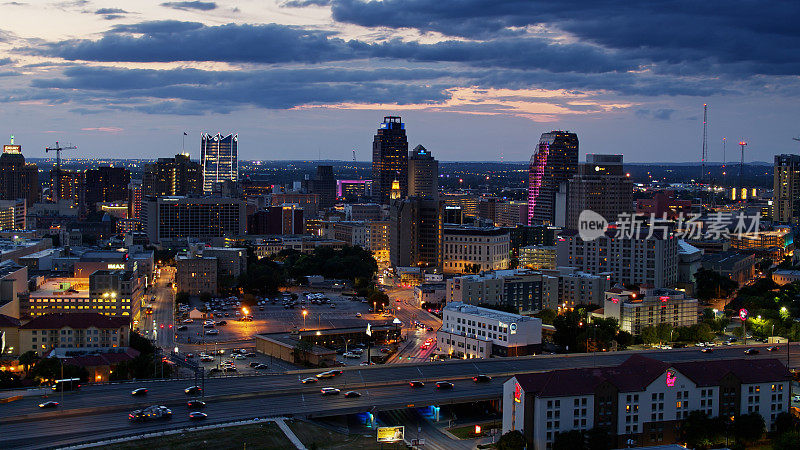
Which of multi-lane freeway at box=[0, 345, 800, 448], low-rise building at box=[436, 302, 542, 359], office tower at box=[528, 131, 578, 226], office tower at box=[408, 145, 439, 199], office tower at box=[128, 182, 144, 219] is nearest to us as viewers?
multi-lane freeway at box=[0, 345, 800, 448]

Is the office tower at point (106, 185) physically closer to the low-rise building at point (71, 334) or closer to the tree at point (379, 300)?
the tree at point (379, 300)

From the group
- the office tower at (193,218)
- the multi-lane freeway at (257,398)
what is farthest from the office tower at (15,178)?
the multi-lane freeway at (257,398)

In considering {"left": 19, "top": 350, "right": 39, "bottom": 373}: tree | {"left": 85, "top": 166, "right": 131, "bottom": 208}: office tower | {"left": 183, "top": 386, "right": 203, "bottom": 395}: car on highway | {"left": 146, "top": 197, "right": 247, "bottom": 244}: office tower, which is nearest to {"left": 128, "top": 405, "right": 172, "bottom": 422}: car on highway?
{"left": 183, "top": 386, "right": 203, "bottom": 395}: car on highway

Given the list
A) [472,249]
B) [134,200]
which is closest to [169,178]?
[134,200]

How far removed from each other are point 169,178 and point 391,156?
32.2 meters

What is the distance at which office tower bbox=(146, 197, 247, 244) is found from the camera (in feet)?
334

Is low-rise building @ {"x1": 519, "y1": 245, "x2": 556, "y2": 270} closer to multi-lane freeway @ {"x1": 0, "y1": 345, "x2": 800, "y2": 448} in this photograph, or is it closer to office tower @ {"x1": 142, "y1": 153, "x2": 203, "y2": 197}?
multi-lane freeway @ {"x1": 0, "y1": 345, "x2": 800, "y2": 448}

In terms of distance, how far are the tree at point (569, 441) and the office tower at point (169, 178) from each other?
359 ft

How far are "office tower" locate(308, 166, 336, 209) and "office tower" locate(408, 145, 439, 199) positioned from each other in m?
18.7

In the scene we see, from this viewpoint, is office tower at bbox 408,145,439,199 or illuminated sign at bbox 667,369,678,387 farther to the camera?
office tower at bbox 408,145,439,199

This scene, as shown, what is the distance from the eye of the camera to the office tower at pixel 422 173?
140500 millimetres

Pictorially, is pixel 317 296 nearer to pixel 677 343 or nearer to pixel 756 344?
pixel 677 343

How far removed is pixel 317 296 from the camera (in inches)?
2532

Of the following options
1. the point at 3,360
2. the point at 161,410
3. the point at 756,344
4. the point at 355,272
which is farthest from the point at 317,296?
the point at 161,410
